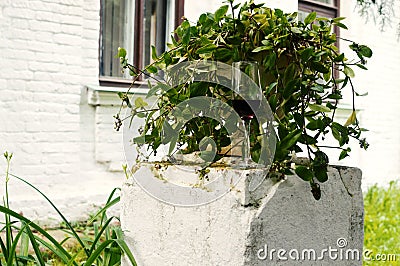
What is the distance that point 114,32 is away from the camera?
596 centimetres

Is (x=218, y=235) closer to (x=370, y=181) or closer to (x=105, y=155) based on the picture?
(x=105, y=155)

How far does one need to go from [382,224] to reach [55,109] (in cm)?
296

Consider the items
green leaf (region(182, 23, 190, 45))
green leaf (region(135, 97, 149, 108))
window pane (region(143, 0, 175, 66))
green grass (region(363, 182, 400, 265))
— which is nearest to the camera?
green leaf (region(182, 23, 190, 45))

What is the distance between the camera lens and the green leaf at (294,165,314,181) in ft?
6.63

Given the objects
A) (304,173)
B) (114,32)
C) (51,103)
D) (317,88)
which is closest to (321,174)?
(304,173)

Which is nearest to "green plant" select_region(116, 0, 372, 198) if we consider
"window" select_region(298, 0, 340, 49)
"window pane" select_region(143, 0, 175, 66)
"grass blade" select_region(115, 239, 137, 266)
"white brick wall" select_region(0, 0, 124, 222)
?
"grass blade" select_region(115, 239, 137, 266)

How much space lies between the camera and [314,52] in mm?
2115

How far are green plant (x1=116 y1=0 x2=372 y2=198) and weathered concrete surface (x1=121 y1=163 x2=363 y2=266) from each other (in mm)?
84

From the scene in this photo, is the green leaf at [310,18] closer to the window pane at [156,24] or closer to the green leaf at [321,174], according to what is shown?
the green leaf at [321,174]

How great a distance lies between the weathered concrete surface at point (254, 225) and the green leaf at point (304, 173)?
3cm

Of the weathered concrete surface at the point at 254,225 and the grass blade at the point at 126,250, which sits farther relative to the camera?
the grass blade at the point at 126,250

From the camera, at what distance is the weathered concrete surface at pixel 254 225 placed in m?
1.96

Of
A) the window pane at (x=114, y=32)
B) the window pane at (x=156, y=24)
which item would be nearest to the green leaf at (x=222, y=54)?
the window pane at (x=114, y=32)

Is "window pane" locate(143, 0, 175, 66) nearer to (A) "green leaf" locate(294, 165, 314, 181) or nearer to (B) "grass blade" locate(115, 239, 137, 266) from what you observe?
(B) "grass blade" locate(115, 239, 137, 266)
